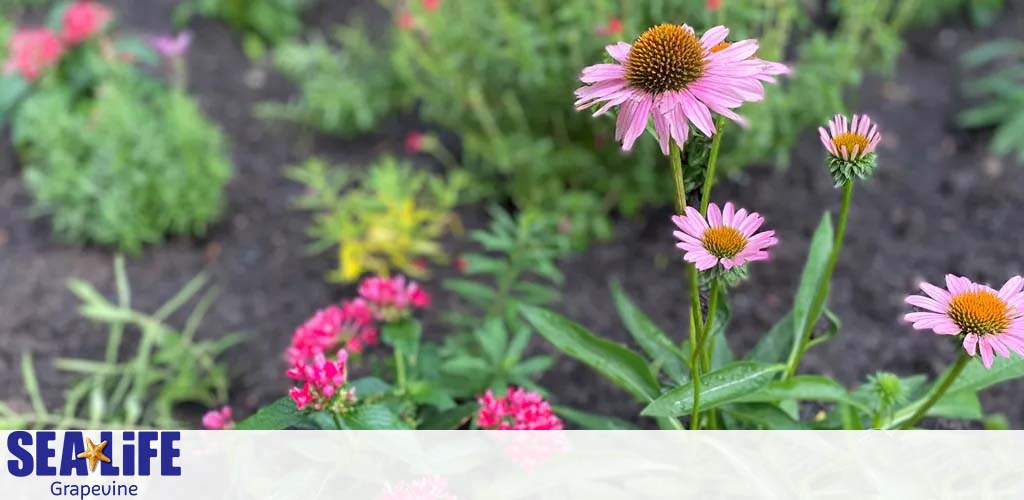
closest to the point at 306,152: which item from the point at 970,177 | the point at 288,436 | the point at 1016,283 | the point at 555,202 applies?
the point at 555,202

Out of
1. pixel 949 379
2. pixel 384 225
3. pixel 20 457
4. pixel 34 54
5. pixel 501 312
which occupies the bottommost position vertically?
pixel 949 379

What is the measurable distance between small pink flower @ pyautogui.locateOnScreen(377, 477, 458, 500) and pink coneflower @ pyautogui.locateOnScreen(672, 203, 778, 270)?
17.4 inches

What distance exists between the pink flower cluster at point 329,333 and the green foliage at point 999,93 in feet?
6.76

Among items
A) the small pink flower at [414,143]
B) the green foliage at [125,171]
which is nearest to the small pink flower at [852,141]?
the small pink flower at [414,143]

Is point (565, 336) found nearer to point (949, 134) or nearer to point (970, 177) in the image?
point (970, 177)

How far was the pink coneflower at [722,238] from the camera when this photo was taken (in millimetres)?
1020

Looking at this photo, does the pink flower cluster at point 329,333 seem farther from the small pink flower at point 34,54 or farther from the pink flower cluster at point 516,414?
the small pink flower at point 34,54

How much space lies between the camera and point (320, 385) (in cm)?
120

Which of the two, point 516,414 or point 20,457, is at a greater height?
point 20,457

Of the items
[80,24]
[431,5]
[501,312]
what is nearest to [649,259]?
[501,312]

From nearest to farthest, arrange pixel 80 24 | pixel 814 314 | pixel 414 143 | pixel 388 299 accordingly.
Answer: pixel 814 314, pixel 388 299, pixel 414 143, pixel 80 24

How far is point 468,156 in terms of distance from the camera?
261 cm

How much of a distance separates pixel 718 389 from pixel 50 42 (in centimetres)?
231

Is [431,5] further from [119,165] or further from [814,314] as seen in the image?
[814,314]
